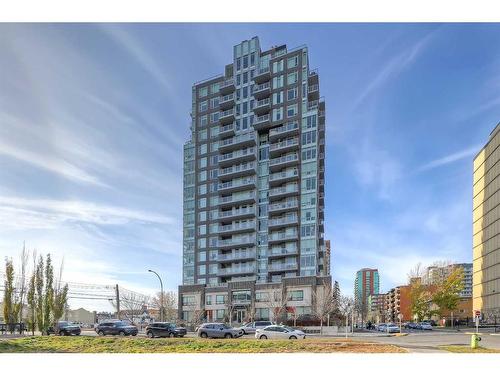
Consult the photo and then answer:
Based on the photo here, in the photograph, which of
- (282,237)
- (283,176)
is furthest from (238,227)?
(283,176)

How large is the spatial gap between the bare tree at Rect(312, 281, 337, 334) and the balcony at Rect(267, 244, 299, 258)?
272 inches

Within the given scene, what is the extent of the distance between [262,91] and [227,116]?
21.5 feet

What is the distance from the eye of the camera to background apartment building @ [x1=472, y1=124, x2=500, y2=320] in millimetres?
64938

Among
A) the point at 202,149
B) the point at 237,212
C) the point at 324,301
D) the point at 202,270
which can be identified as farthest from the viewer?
the point at 202,149

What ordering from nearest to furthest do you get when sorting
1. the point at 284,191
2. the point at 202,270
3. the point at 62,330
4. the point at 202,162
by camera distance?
the point at 62,330
the point at 284,191
the point at 202,270
the point at 202,162

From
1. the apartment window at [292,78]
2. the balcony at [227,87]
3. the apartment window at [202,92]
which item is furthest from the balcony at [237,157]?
the apartment window at [202,92]

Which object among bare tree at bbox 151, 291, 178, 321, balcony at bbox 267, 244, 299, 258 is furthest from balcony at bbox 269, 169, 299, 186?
bare tree at bbox 151, 291, 178, 321

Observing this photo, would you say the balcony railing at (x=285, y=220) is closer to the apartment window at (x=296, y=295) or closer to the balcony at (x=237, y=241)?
the balcony at (x=237, y=241)

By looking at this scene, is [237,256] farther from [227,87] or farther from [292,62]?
[292,62]

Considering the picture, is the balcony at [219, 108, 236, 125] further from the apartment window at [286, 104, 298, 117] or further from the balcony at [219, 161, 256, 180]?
the apartment window at [286, 104, 298, 117]

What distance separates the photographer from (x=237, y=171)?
67.9 meters
